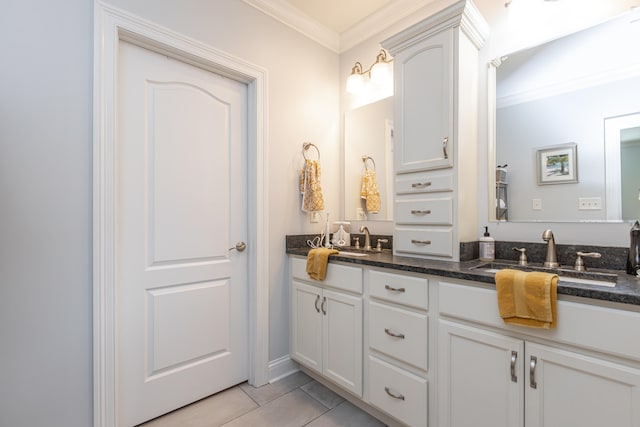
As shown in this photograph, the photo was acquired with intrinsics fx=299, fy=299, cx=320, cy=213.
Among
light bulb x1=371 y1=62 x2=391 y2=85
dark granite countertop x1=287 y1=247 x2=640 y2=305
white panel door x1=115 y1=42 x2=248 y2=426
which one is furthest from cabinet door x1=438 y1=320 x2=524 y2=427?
Result: light bulb x1=371 y1=62 x2=391 y2=85

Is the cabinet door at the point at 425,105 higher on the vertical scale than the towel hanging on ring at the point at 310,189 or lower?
higher

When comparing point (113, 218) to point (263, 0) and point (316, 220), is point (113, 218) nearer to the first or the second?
point (316, 220)

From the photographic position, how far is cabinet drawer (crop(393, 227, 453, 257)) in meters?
1.71

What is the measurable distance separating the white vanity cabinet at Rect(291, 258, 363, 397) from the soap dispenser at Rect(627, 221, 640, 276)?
1192 mm

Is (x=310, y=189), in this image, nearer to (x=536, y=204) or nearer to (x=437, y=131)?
(x=437, y=131)

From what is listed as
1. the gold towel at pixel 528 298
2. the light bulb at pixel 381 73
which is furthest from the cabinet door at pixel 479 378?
the light bulb at pixel 381 73

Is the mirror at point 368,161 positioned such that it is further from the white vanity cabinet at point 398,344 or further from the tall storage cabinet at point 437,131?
the white vanity cabinet at point 398,344

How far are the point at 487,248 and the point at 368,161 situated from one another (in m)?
1.10

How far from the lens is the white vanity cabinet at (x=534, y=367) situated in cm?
97

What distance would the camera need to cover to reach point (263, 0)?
2.09 metres

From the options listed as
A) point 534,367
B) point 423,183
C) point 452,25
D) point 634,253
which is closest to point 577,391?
point 534,367

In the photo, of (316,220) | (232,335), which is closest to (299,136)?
(316,220)

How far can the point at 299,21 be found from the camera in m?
2.32

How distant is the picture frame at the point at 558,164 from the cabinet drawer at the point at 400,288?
89 cm
